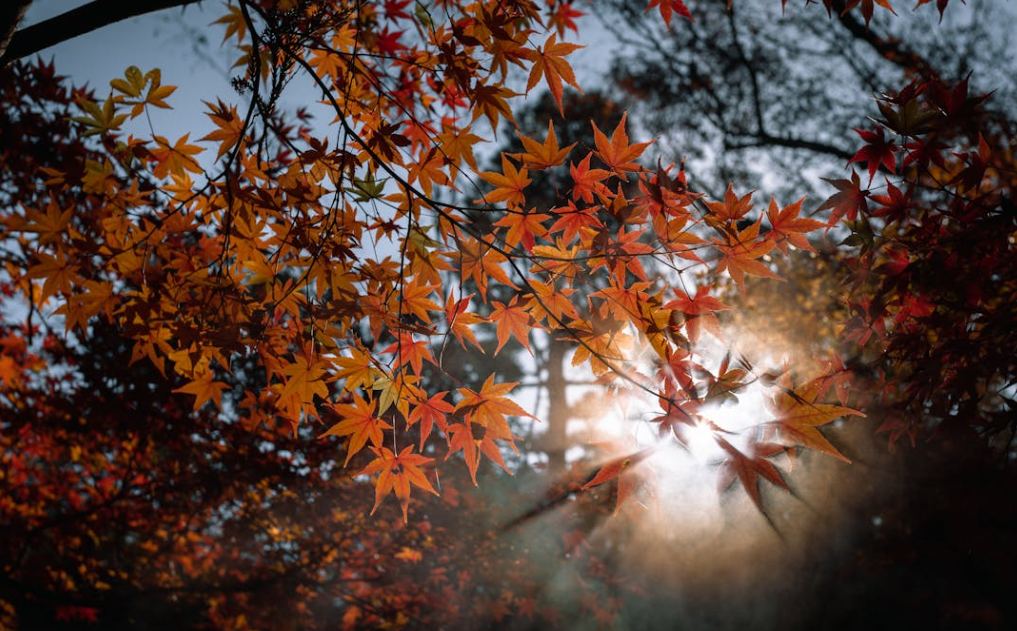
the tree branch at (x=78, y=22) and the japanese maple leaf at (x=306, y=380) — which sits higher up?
the tree branch at (x=78, y=22)

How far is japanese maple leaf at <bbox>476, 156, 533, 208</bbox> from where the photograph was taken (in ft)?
5.14

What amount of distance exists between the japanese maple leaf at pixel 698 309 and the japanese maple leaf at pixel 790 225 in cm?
25

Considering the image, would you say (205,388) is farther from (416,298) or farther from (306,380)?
(416,298)

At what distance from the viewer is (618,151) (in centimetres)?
156

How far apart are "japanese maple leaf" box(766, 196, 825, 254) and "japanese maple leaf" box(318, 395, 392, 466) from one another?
49.9 inches

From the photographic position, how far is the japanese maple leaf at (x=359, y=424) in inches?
64.0

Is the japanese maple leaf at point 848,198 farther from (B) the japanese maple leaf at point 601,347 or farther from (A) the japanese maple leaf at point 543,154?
(A) the japanese maple leaf at point 543,154

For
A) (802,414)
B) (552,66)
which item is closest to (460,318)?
(552,66)

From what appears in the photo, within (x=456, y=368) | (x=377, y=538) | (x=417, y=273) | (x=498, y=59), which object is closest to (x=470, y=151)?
(x=498, y=59)

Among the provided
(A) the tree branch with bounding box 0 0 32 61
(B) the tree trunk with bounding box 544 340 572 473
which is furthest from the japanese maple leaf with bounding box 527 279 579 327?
(B) the tree trunk with bounding box 544 340 572 473

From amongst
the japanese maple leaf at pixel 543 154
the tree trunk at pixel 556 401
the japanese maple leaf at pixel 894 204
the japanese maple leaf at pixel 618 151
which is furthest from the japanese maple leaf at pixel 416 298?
the tree trunk at pixel 556 401

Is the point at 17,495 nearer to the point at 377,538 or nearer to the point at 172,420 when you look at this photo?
the point at 172,420

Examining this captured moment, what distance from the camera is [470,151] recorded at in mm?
1830

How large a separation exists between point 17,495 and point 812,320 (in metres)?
9.94
